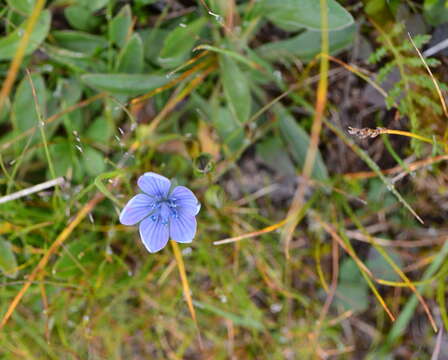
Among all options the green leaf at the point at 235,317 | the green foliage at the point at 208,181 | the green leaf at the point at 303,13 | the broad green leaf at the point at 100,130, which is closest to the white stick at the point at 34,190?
the green foliage at the point at 208,181

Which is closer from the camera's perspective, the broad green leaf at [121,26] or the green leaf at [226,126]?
the broad green leaf at [121,26]

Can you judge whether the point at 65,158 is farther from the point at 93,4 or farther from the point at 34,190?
the point at 93,4

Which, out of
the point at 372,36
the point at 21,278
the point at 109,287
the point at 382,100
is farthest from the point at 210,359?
the point at 372,36

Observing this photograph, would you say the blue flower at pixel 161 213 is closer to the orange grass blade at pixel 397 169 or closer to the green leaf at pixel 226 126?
the green leaf at pixel 226 126

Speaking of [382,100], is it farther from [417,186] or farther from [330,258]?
[330,258]

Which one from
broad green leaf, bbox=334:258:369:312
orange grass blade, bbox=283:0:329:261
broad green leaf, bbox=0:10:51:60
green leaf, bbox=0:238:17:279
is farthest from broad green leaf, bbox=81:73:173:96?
broad green leaf, bbox=334:258:369:312

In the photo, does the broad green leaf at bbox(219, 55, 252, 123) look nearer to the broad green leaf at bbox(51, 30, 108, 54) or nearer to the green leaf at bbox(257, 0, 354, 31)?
the green leaf at bbox(257, 0, 354, 31)
